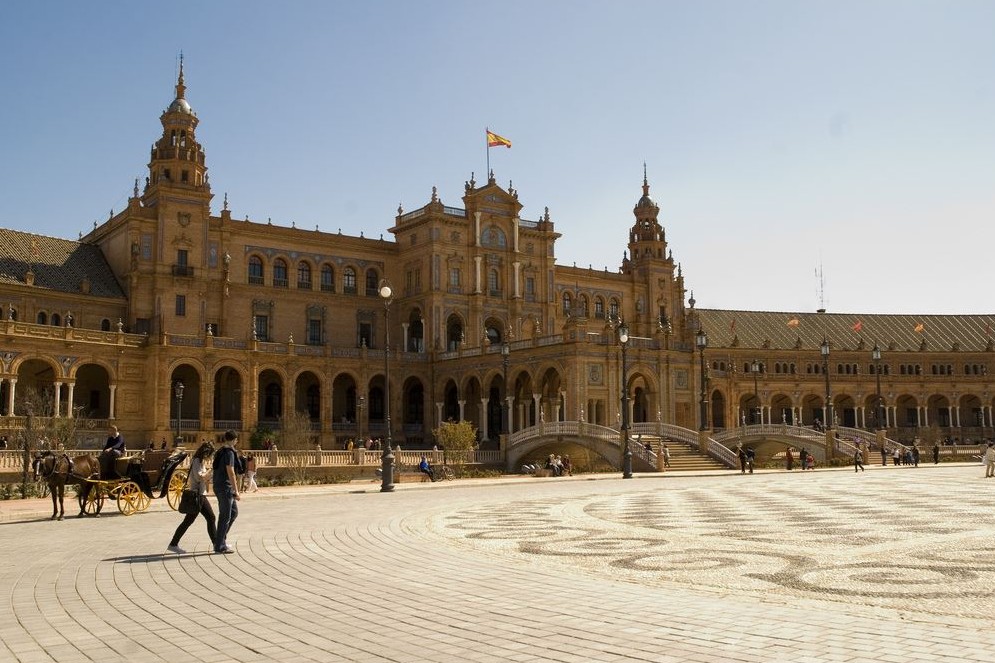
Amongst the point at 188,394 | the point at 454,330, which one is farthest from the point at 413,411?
the point at 188,394

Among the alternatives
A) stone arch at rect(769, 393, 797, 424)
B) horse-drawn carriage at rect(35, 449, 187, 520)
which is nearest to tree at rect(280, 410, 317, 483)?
horse-drawn carriage at rect(35, 449, 187, 520)

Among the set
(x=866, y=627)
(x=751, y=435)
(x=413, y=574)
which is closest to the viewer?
(x=866, y=627)

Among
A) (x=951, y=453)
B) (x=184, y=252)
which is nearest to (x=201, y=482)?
(x=184, y=252)

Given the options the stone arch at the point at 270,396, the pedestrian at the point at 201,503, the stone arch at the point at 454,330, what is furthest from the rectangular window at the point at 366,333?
the pedestrian at the point at 201,503

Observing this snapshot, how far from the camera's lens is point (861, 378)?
98000mm

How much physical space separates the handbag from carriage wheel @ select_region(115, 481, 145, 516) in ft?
26.4

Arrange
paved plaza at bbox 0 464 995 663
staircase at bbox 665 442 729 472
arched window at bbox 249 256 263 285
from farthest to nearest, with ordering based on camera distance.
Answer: arched window at bbox 249 256 263 285 < staircase at bbox 665 442 729 472 < paved plaza at bbox 0 464 995 663

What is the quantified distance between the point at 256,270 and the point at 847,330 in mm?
65276

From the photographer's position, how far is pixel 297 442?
5366 centimetres

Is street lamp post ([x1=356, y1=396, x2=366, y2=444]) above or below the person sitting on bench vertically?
above

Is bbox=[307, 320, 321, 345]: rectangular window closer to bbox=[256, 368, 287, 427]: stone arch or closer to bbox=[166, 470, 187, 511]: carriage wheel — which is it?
bbox=[256, 368, 287, 427]: stone arch

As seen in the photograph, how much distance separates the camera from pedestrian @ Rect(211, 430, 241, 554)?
1470 cm

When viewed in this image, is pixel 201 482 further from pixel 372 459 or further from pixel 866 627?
pixel 372 459

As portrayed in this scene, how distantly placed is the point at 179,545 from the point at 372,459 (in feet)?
105
